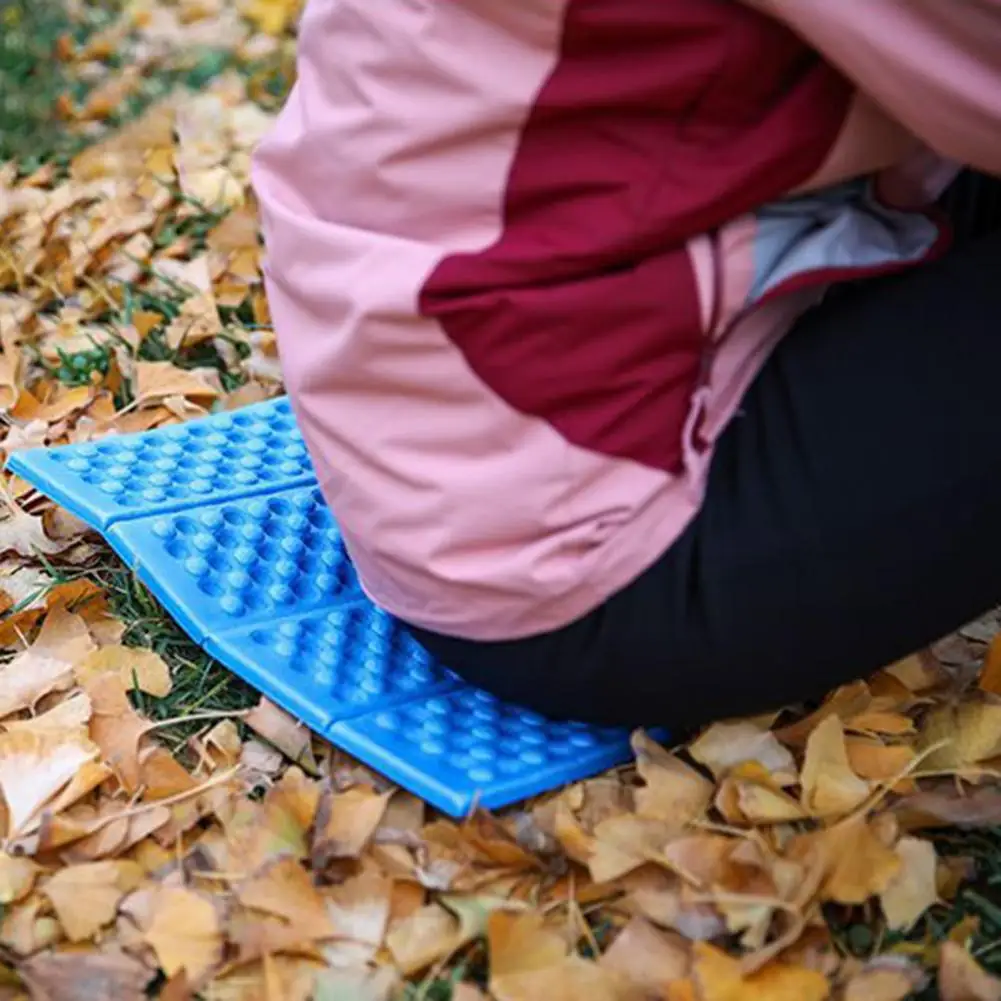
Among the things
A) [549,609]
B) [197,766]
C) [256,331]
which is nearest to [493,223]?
[549,609]

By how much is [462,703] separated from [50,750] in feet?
1.06

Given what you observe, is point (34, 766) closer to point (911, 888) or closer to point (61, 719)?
point (61, 719)

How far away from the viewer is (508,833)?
44.9 inches

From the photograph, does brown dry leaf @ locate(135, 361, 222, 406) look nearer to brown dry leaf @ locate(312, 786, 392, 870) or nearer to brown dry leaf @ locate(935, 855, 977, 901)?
brown dry leaf @ locate(312, 786, 392, 870)

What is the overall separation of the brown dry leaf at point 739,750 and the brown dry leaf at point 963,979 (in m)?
0.21

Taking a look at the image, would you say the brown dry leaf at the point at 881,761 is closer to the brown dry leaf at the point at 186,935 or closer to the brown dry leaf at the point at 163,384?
the brown dry leaf at the point at 186,935

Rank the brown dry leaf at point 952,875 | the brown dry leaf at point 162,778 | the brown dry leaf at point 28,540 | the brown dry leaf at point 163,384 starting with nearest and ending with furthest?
1. the brown dry leaf at point 952,875
2. the brown dry leaf at point 162,778
3. the brown dry leaf at point 28,540
4. the brown dry leaf at point 163,384

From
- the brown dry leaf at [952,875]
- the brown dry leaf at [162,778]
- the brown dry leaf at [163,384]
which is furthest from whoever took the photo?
the brown dry leaf at [163,384]

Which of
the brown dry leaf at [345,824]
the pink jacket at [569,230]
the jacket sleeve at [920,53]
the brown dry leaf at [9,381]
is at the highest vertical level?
the jacket sleeve at [920,53]

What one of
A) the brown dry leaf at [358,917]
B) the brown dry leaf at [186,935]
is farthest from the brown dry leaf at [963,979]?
the brown dry leaf at [186,935]

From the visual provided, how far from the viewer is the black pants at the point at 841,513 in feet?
3.42

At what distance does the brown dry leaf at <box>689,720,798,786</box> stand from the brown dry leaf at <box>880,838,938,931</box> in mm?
123

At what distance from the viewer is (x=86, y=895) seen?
1.12 metres

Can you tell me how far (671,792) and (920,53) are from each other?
21.6 inches
